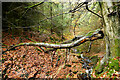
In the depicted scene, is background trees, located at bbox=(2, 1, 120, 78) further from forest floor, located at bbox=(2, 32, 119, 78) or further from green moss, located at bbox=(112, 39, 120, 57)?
forest floor, located at bbox=(2, 32, 119, 78)

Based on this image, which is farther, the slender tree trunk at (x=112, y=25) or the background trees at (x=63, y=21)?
the background trees at (x=63, y=21)

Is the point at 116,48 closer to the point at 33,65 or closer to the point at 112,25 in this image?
the point at 112,25

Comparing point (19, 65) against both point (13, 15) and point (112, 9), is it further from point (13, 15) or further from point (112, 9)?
point (112, 9)

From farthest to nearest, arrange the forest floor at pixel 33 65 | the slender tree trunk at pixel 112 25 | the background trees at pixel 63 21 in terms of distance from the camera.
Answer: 1. the forest floor at pixel 33 65
2. the background trees at pixel 63 21
3. the slender tree trunk at pixel 112 25

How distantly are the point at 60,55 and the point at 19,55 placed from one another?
13.3 ft

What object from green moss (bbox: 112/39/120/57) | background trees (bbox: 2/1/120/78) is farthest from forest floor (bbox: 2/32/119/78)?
green moss (bbox: 112/39/120/57)

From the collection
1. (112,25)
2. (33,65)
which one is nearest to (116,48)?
(112,25)

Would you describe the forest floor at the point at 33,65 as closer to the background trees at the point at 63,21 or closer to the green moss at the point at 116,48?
the background trees at the point at 63,21

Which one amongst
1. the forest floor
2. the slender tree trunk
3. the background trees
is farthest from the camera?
the forest floor

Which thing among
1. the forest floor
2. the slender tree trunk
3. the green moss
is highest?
the slender tree trunk

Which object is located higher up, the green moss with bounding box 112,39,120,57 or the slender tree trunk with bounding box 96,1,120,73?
the slender tree trunk with bounding box 96,1,120,73

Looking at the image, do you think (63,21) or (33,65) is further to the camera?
(63,21)

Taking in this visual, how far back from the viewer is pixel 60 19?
10.5m

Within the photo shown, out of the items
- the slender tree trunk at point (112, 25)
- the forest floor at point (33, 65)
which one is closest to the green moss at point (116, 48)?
the slender tree trunk at point (112, 25)
